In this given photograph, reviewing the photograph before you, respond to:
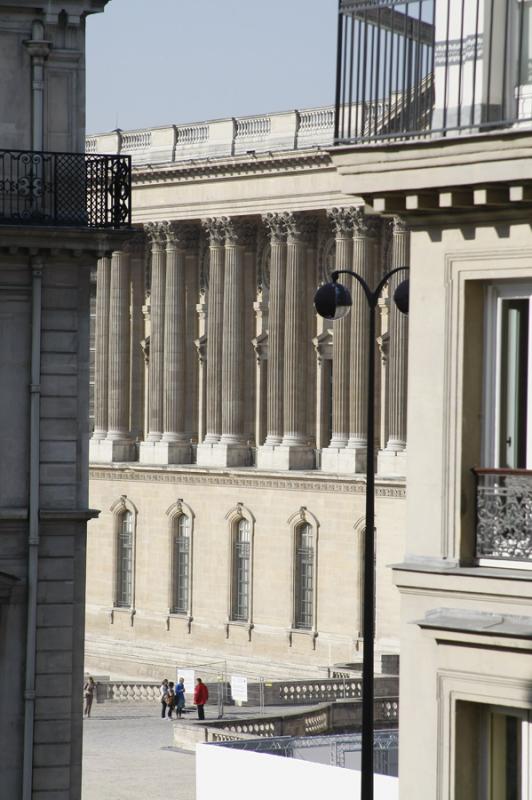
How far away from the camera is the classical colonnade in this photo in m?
84.4

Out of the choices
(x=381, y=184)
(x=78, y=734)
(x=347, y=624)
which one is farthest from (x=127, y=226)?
(x=347, y=624)

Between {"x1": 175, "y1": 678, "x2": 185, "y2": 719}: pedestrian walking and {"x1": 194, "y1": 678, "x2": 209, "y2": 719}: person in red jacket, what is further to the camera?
{"x1": 175, "y1": 678, "x2": 185, "y2": 719}: pedestrian walking

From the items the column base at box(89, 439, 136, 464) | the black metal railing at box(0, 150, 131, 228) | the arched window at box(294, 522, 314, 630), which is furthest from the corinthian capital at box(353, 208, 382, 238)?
the black metal railing at box(0, 150, 131, 228)

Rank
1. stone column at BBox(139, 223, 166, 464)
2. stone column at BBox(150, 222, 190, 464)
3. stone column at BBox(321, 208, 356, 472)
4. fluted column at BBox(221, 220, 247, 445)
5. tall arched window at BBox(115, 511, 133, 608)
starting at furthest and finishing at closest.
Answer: tall arched window at BBox(115, 511, 133, 608) < stone column at BBox(139, 223, 166, 464) < stone column at BBox(150, 222, 190, 464) < fluted column at BBox(221, 220, 247, 445) < stone column at BBox(321, 208, 356, 472)

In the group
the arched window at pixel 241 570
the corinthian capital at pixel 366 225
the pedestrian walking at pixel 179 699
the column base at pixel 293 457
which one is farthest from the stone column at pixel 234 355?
the pedestrian walking at pixel 179 699

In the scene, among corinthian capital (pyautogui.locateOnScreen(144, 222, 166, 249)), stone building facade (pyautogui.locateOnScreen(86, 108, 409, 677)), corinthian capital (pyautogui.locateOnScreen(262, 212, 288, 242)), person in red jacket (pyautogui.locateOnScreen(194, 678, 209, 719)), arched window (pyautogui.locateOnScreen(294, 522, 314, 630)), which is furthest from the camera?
corinthian capital (pyautogui.locateOnScreen(144, 222, 166, 249))

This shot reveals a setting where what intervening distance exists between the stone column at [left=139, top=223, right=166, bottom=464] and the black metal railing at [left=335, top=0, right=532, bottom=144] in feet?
238

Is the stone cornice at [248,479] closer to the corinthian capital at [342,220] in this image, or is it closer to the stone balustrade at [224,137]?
the corinthian capital at [342,220]

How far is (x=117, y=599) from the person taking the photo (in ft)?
314

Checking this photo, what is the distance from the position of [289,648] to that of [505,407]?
2579 inches

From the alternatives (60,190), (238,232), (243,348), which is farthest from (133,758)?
(238,232)

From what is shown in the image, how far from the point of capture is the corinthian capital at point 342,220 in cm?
8469

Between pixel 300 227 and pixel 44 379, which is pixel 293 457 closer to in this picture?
pixel 300 227

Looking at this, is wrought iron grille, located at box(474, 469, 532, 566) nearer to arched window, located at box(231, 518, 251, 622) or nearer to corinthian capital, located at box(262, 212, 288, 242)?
corinthian capital, located at box(262, 212, 288, 242)
